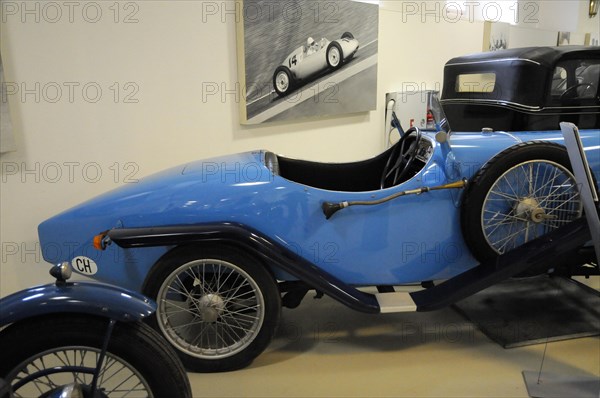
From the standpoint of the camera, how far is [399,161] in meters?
2.83

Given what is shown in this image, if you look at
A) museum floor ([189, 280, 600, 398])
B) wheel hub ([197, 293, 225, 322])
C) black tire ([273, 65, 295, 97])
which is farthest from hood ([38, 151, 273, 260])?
black tire ([273, 65, 295, 97])

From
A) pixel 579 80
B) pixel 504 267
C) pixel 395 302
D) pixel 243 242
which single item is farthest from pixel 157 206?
pixel 579 80

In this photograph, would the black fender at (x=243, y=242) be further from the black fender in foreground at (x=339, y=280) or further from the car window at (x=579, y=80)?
the car window at (x=579, y=80)

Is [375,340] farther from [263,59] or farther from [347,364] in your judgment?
[263,59]

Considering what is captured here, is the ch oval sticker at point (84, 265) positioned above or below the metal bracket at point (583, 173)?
below

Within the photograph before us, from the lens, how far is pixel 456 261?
2572mm

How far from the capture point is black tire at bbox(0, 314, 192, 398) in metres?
1.46

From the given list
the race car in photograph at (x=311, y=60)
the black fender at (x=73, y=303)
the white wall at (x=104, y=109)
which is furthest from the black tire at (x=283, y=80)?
the black fender at (x=73, y=303)

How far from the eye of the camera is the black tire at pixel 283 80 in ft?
12.5

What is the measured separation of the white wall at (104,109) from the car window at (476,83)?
1525 mm

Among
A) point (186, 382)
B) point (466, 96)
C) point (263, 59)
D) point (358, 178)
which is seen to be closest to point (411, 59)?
point (466, 96)

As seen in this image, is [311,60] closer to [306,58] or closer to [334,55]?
[306,58]

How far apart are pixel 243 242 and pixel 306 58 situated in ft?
7.60

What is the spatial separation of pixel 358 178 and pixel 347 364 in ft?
3.83
